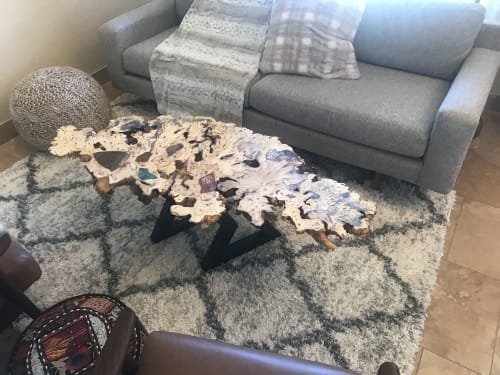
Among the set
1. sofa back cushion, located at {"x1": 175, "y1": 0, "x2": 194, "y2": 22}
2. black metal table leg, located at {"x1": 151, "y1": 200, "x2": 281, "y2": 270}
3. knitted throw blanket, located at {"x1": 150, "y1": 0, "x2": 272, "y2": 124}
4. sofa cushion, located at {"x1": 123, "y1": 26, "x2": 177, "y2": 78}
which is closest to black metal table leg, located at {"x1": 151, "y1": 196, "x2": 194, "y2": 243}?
black metal table leg, located at {"x1": 151, "y1": 200, "x2": 281, "y2": 270}

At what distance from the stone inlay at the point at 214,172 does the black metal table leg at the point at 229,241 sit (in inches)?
7.4

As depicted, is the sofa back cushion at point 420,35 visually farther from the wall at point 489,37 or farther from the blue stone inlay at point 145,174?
the blue stone inlay at point 145,174


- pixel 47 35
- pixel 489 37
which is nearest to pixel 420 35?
pixel 489 37

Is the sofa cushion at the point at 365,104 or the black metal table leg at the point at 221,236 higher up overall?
the sofa cushion at the point at 365,104

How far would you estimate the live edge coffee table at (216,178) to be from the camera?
49.2 inches

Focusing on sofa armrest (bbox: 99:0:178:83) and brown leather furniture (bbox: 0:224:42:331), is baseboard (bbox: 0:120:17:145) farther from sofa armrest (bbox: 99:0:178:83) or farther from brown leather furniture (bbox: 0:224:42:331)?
brown leather furniture (bbox: 0:224:42:331)

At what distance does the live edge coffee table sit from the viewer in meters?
1.25

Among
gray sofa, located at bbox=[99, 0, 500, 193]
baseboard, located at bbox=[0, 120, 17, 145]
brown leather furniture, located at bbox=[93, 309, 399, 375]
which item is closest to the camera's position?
brown leather furniture, located at bbox=[93, 309, 399, 375]

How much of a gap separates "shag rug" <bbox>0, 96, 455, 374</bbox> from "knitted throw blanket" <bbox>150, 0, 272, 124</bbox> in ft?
1.89

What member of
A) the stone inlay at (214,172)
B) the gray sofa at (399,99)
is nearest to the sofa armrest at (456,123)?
the gray sofa at (399,99)

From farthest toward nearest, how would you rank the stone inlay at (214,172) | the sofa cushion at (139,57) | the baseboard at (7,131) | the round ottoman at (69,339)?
the baseboard at (7,131)
the sofa cushion at (139,57)
the stone inlay at (214,172)
the round ottoman at (69,339)

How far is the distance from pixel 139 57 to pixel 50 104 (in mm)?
522

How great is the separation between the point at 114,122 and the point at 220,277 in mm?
744

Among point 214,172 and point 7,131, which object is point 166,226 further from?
point 7,131
